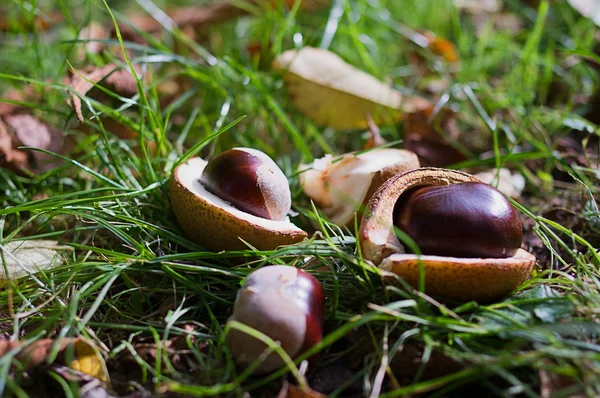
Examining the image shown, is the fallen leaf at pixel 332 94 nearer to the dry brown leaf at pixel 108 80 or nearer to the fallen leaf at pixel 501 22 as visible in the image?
the dry brown leaf at pixel 108 80

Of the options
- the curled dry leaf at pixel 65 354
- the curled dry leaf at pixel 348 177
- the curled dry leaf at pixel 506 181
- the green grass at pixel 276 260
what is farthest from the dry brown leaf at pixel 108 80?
the curled dry leaf at pixel 506 181

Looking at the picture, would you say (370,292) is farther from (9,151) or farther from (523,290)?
(9,151)

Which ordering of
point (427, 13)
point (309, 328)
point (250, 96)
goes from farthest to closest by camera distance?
point (427, 13) → point (250, 96) → point (309, 328)

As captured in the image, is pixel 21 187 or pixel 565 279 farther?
pixel 21 187

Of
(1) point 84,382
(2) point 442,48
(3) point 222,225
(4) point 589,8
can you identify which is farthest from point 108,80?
A: (4) point 589,8

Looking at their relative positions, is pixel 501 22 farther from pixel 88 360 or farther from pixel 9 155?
pixel 88 360

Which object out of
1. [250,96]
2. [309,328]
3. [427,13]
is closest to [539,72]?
[427,13]

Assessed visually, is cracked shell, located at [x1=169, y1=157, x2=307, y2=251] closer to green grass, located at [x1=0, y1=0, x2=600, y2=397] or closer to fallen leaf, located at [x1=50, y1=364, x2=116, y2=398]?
green grass, located at [x1=0, y1=0, x2=600, y2=397]
